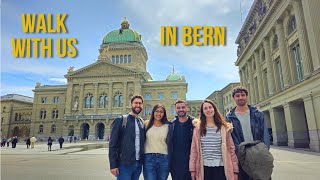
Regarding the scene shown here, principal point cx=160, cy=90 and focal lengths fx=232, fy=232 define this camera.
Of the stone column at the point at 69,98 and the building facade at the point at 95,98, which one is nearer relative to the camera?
the building facade at the point at 95,98

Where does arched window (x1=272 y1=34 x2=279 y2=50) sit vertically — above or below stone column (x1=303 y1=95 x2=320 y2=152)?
above

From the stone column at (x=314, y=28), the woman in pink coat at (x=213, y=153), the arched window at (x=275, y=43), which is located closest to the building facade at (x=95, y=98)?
the arched window at (x=275, y=43)

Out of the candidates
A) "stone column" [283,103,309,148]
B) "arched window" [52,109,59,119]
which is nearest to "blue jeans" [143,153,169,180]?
"stone column" [283,103,309,148]

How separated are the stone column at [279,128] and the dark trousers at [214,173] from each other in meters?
25.2

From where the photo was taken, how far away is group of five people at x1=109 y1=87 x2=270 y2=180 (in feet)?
14.0

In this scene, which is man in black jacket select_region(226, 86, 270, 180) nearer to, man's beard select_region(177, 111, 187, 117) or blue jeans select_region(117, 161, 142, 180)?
man's beard select_region(177, 111, 187, 117)

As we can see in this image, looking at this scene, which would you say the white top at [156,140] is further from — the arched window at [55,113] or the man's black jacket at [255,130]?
the arched window at [55,113]

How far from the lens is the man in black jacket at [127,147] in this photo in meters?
Result: 4.68

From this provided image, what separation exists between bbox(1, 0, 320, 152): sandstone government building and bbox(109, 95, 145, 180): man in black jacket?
55.8ft

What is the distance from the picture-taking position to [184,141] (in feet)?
15.5

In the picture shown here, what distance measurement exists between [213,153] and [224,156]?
0.20 meters

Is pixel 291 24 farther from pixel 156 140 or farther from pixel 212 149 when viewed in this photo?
pixel 156 140

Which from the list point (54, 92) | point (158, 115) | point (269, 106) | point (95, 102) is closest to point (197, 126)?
point (158, 115)

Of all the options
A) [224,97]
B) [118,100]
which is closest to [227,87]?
[224,97]
